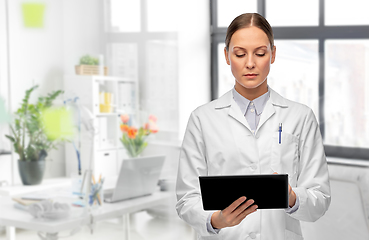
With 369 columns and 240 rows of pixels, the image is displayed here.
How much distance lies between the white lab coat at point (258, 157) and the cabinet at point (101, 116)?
146cm

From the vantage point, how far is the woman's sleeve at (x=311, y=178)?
1.10 meters

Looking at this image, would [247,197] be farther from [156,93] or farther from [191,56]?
[191,56]

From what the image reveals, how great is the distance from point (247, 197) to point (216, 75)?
302cm

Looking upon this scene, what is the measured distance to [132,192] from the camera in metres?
2.86

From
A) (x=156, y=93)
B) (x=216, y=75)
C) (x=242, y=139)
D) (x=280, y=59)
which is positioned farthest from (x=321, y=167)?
(x=216, y=75)

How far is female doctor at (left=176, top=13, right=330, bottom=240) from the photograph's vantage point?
3.74 feet

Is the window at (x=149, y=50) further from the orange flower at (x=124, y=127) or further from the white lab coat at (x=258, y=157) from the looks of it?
the white lab coat at (x=258, y=157)

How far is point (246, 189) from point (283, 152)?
20cm

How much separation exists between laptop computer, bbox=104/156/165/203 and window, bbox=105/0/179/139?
0.95 feet

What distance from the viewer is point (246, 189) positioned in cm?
102

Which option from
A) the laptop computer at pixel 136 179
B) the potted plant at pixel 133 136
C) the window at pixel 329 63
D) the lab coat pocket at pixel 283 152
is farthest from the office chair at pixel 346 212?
the lab coat pocket at pixel 283 152

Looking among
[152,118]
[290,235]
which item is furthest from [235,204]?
[152,118]

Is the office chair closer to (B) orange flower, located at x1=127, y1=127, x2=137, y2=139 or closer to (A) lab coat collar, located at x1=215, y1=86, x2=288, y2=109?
(B) orange flower, located at x1=127, y1=127, x2=137, y2=139

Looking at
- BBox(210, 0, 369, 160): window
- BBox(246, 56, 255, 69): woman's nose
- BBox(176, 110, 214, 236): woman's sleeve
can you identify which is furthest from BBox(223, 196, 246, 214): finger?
BBox(210, 0, 369, 160): window
